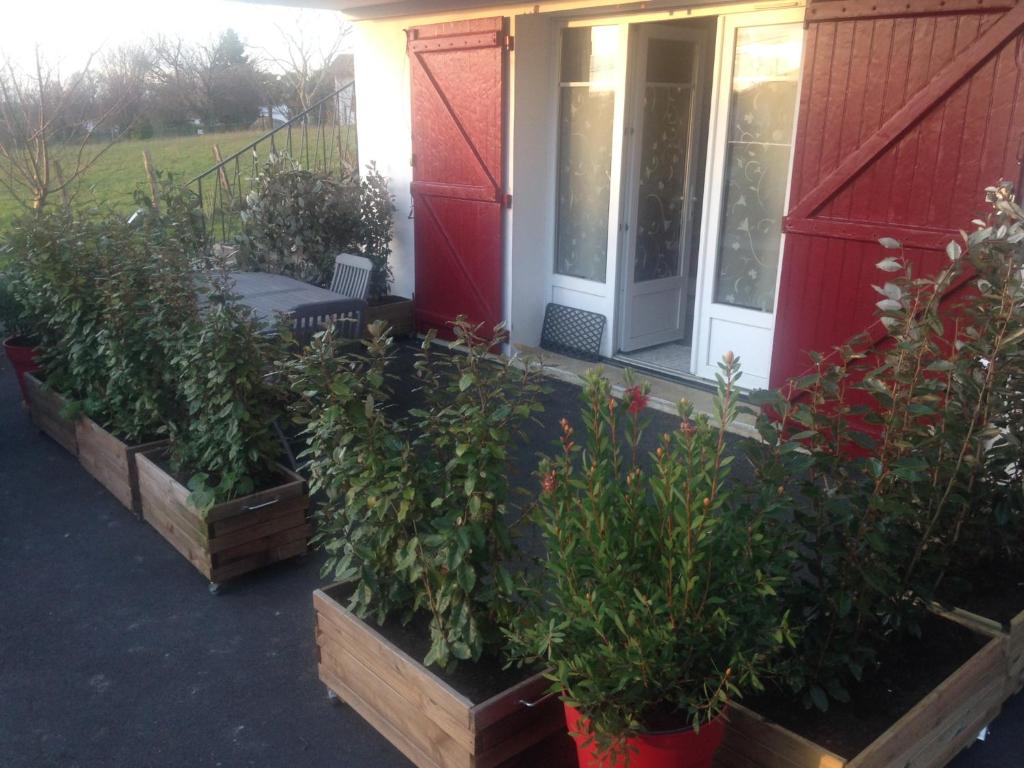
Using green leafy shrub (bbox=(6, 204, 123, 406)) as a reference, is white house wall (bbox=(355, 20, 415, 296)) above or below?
above

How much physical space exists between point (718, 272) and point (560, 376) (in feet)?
4.40

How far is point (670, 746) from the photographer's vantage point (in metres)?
2.07

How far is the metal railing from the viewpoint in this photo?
781 cm

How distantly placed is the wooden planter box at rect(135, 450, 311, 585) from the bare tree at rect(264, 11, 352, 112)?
12.1 m

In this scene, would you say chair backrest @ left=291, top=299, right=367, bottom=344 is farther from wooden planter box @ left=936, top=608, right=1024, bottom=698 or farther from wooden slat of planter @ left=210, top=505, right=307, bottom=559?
wooden planter box @ left=936, top=608, right=1024, bottom=698

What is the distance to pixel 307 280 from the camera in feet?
22.9

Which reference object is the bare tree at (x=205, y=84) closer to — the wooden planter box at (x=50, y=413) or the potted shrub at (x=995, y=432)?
the wooden planter box at (x=50, y=413)

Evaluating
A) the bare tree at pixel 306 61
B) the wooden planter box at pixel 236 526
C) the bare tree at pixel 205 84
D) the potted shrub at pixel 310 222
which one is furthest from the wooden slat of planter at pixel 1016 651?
the bare tree at pixel 306 61

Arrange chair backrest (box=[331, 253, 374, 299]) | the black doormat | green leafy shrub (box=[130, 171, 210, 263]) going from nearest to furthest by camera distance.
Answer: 1. green leafy shrub (box=[130, 171, 210, 263])
2. chair backrest (box=[331, 253, 374, 299])
3. the black doormat

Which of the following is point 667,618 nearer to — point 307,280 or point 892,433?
point 892,433

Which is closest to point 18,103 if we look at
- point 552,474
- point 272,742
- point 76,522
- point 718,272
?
point 76,522

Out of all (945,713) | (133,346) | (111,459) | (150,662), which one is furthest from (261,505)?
(945,713)

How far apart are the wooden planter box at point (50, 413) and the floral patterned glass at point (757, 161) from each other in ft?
13.2

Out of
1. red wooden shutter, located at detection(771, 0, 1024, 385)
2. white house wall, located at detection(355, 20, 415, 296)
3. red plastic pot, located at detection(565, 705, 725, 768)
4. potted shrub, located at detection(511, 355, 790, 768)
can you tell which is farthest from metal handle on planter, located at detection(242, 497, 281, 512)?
white house wall, located at detection(355, 20, 415, 296)
